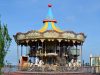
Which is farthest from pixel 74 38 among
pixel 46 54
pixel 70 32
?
pixel 46 54

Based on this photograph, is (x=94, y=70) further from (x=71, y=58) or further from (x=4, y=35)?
(x=4, y=35)

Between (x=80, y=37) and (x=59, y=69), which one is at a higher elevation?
(x=80, y=37)

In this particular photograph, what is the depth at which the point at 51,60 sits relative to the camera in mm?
42188

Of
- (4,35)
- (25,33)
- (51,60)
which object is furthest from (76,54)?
(4,35)

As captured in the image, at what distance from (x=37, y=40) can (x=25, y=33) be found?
1.54 metres

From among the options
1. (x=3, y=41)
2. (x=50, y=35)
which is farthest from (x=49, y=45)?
(x=3, y=41)

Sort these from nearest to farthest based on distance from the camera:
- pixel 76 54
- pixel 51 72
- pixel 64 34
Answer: pixel 51 72 → pixel 64 34 → pixel 76 54

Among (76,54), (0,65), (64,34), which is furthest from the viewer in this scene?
(76,54)

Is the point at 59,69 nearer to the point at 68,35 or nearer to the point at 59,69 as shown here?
the point at 59,69

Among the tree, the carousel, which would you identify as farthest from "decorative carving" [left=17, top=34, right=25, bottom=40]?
the tree

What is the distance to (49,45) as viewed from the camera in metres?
42.4

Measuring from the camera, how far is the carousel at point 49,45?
40.3m

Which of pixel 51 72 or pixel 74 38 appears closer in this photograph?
pixel 51 72

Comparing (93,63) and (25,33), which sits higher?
(25,33)
